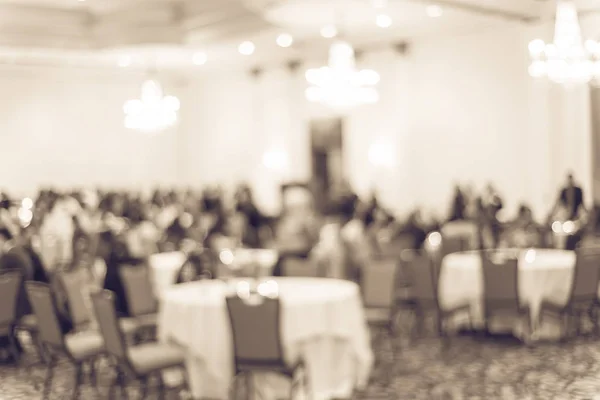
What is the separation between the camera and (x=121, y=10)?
45.8ft

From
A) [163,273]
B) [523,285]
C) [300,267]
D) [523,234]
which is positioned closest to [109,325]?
[300,267]

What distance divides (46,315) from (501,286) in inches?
169

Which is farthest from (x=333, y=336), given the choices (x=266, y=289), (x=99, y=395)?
(x=99, y=395)

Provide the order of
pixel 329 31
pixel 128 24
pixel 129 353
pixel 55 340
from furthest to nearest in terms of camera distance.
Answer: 1. pixel 329 31
2. pixel 128 24
3. pixel 55 340
4. pixel 129 353

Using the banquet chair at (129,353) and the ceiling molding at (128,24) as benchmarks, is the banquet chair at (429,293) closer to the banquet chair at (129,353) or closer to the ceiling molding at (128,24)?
the banquet chair at (129,353)

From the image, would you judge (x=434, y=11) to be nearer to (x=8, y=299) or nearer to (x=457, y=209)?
(x=457, y=209)

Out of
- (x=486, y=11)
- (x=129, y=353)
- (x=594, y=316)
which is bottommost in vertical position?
(x=594, y=316)

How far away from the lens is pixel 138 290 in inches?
309

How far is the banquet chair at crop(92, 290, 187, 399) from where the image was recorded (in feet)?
18.9

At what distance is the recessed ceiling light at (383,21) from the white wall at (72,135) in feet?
29.6

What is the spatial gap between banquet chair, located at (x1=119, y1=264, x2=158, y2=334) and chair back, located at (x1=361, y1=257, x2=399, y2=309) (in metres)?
1.99

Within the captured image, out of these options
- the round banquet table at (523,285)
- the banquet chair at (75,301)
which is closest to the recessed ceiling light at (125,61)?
the round banquet table at (523,285)

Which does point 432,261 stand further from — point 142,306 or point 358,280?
point 142,306

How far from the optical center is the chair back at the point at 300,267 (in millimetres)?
7980
